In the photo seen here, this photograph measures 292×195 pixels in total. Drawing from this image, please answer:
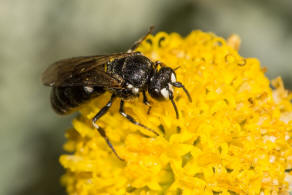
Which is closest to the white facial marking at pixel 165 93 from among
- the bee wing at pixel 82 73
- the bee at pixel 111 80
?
the bee at pixel 111 80

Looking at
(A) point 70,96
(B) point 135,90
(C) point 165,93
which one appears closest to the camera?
(C) point 165,93

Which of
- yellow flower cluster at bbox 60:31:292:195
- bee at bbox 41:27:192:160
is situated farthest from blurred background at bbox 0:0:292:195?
bee at bbox 41:27:192:160

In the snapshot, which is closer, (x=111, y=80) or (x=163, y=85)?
(x=163, y=85)

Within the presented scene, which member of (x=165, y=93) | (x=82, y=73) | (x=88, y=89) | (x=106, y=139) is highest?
(x=165, y=93)

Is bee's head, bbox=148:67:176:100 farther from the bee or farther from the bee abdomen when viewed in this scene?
the bee abdomen

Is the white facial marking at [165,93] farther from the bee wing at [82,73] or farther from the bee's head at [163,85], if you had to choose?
the bee wing at [82,73]

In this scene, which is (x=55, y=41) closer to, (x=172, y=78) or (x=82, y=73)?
(x=82, y=73)

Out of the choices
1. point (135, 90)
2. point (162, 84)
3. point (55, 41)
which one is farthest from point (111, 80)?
point (55, 41)
